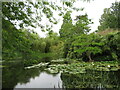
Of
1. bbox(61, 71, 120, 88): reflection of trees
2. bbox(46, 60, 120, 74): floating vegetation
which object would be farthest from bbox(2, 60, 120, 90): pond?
bbox(46, 60, 120, 74): floating vegetation

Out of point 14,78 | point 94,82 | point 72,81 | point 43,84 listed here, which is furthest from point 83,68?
point 14,78

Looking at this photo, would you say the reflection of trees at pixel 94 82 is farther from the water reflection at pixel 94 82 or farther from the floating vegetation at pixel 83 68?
the floating vegetation at pixel 83 68

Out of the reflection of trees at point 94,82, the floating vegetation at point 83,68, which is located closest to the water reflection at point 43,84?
the reflection of trees at point 94,82

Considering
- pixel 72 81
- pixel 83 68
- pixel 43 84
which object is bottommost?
pixel 43 84

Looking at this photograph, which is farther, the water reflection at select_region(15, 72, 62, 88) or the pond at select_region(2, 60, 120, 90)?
the water reflection at select_region(15, 72, 62, 88)

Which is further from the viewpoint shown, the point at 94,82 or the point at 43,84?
the point at 43,84

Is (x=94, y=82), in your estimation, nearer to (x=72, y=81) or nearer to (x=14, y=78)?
(x=72, y=81)

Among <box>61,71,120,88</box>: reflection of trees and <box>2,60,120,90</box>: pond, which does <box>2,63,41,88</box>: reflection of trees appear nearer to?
<box>2,60,120,90</box>: pond

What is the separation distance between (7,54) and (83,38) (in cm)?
985

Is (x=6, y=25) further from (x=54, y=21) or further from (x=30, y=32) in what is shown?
(x=54, y=21)

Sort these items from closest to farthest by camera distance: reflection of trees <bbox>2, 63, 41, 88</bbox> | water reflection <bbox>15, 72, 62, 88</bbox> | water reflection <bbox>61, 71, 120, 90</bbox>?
water reflection <bbox>61, 71, 120, 90</bbox> → water reflection <bbox>15, 72, 62, 88</bbox> → reflection of trees <bbox>2, 63, 41, 88</bbox>

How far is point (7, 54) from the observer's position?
6.97ft

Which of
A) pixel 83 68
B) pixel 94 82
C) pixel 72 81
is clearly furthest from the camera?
pixel 83 68

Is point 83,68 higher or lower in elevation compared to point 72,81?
higher
